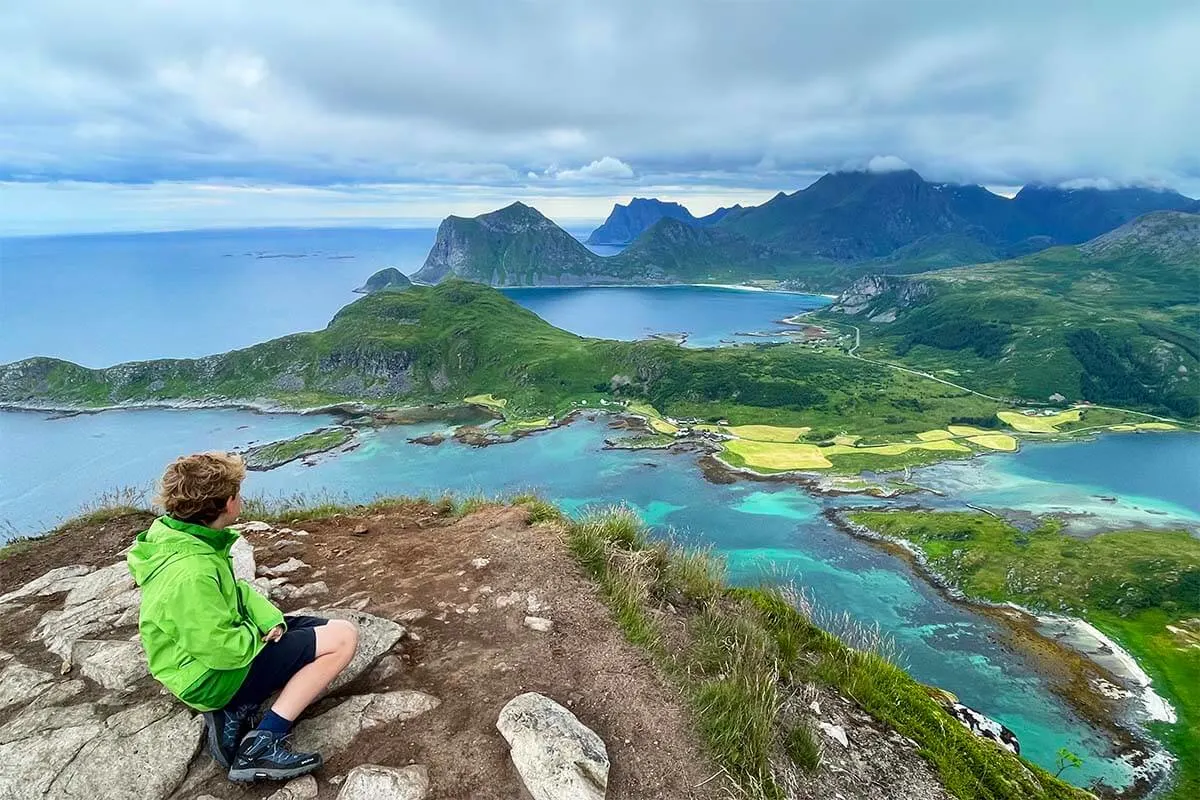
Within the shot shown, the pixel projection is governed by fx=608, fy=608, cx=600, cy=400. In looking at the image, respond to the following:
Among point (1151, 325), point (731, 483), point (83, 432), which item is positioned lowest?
point (83, 432)

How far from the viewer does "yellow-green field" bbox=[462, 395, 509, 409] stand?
143 meters

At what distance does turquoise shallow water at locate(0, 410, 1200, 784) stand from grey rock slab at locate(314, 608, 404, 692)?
33.1 meters

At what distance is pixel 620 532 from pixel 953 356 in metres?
216

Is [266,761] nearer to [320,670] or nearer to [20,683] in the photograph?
[320,670]

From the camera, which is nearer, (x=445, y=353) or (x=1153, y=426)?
(x=1153, y=426)

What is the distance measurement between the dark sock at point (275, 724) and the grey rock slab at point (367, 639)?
0.98 m

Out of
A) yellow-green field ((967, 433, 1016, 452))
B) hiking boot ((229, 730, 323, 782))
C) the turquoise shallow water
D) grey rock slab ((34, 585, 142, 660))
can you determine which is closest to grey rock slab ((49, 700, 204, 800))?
hiking boot ((229, 730, 323, 782))

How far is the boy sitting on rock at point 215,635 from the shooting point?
4.93 metres

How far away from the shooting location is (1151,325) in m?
177

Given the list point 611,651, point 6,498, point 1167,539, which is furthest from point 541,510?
point 6,498

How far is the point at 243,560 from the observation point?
373 inches

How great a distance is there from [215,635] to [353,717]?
1.72m

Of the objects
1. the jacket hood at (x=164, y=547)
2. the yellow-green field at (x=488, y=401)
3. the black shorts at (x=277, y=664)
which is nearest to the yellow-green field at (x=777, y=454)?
the yellow-green field at (x=488, y=401)

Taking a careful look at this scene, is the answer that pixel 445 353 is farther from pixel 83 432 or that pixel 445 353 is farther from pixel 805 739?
pixel 805 739
